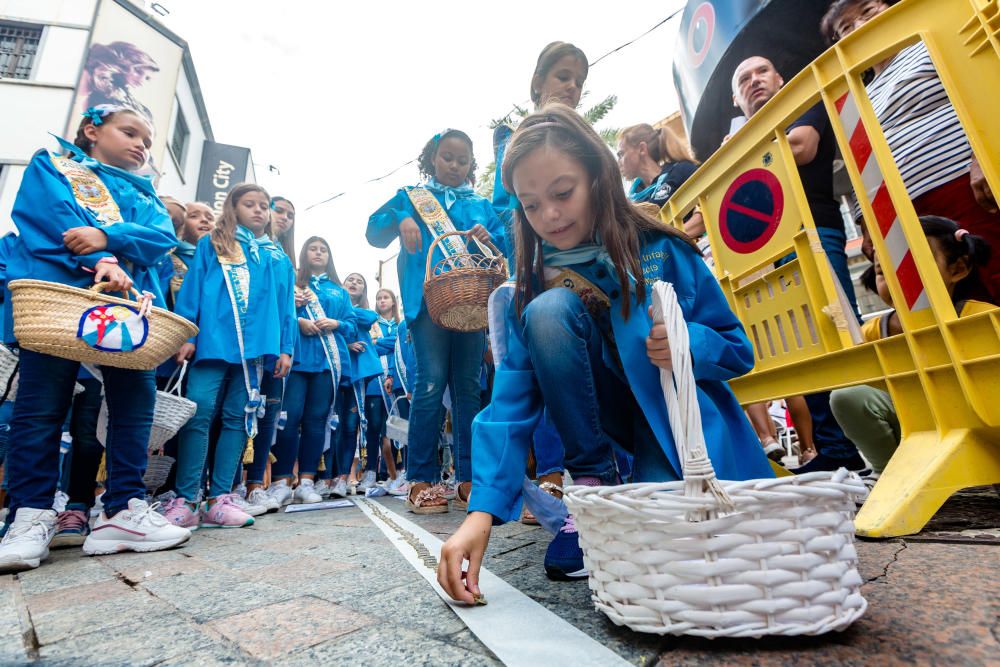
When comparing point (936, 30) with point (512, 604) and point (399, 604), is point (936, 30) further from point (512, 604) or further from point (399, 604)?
point (399, 604)

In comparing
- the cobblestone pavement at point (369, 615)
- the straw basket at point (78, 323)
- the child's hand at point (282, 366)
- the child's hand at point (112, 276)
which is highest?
the child's hand at point (112, 276)

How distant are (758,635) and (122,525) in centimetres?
202

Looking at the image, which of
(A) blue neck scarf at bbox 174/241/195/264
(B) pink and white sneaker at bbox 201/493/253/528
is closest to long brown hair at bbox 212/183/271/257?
(A) blue neck scarf at bbox 174/241/195/264

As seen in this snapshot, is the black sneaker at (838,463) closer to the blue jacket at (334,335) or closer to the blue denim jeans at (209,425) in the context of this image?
the blue denim jeans at (209,425)

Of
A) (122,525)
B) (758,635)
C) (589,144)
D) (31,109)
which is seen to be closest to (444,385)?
(122,525)

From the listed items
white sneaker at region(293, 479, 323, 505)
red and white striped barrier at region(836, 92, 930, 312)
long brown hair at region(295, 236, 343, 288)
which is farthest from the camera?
long brown hair at region(295, 236, 343, 288)

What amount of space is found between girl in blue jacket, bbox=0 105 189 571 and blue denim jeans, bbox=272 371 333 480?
5.41 feet

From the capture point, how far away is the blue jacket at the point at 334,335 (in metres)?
3.77

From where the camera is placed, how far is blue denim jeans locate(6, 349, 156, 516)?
172cm

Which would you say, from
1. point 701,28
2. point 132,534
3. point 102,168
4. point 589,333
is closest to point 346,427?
point 132,534

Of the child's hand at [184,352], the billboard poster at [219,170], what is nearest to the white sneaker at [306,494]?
the child's hand at [184,352]

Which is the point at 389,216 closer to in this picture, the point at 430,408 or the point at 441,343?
the point at 441,343

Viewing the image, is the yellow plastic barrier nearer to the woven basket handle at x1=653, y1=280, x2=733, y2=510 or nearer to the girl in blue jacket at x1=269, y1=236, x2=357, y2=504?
the woven basket handle at x1=653, y1=280, x2=733, y2=510

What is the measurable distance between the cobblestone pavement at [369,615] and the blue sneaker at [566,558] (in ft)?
0.09
